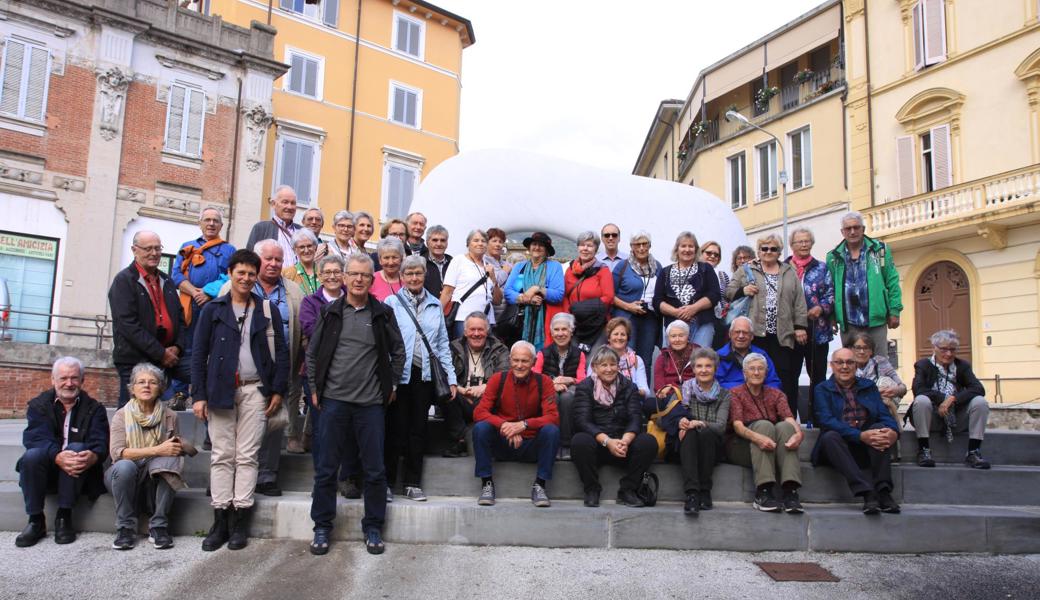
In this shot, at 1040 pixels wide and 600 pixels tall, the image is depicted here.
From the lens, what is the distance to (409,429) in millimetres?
4961

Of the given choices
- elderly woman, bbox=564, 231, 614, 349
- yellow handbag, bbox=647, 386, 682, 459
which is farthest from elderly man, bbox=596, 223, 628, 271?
yellow handbag, bbox=647, 386, 682, 459

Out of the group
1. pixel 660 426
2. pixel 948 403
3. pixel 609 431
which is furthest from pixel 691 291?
pixel 948 403

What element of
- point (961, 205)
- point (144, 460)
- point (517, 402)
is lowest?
point (144, 460)

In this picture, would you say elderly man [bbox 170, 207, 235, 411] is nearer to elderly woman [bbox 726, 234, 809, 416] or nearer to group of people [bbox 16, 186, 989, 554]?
group of people [bbox 16, 186, 989, 554]

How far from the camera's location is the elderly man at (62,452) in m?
4.48

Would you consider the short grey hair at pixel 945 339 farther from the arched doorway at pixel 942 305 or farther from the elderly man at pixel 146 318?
the arched doorway at pixel 942 305

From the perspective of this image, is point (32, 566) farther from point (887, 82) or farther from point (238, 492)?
point (887, 82)

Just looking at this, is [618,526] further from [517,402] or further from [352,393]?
[352,393]

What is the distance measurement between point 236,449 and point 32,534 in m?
1.41

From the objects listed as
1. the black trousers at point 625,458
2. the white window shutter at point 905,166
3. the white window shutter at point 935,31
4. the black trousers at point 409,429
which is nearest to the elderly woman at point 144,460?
the black trousers at point 409,429

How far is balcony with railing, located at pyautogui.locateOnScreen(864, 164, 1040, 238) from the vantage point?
572 inches

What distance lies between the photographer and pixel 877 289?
19.6 feet

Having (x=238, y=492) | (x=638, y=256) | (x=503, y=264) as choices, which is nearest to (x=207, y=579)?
(x=238, y=492)

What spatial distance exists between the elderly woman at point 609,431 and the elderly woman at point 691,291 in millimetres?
1093
